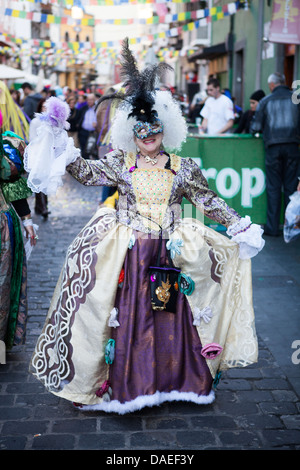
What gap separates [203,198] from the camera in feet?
12.0

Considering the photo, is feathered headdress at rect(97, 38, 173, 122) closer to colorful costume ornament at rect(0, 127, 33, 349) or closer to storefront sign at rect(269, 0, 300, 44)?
colorful costume ornament at rect(0, 127, 33, 349)

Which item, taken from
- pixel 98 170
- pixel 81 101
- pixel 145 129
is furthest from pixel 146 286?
pixel 81 101

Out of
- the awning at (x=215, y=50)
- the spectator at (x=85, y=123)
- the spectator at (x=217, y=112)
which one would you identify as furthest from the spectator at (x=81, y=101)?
the spectator at (x=217, y=112)

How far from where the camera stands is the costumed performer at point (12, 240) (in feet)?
13.3

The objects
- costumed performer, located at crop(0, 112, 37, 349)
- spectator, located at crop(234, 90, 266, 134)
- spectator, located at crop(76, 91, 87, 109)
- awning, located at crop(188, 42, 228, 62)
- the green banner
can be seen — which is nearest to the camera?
costumed performer, located at crop(0, 112, 37, 349)

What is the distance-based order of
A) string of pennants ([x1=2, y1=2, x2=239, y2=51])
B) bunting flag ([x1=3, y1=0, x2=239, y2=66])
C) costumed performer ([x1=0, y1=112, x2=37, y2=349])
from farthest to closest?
bunting flag ([x1=3, y1=0, x2=239, y2=66])
string of pennants ([x1=2, y1=2, x2=239, y2=51])
costumed performer ([x1=0, y1=112, x2=37, y2=349])

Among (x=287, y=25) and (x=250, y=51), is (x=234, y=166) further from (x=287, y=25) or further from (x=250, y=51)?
(x=250, y=51)

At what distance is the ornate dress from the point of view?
340cm

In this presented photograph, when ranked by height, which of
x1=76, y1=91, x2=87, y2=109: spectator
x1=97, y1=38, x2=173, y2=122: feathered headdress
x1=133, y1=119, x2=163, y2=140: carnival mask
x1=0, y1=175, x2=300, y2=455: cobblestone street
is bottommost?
x1=0, y1=175, x2=300, y2=455: cobblestone street

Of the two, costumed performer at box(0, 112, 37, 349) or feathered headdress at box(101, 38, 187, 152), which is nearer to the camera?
feathered headdress at box(101, 38, 187, 152)

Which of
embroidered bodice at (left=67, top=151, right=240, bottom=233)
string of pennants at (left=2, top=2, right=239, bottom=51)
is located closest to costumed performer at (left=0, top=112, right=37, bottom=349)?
embroidered bodice at (left=67, top=151, right=240, bottom=233)

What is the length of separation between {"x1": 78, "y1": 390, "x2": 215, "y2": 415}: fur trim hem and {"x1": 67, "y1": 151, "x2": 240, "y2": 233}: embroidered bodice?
92 cm

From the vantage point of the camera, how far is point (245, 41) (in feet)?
54.1

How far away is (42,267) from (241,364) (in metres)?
3.53
